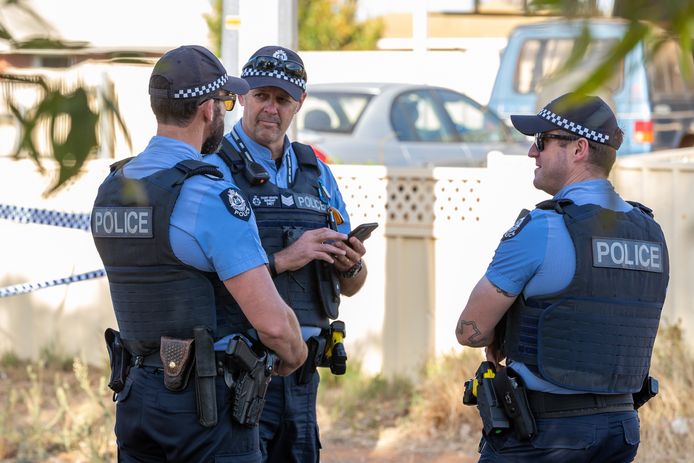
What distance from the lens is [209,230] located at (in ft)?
9.53

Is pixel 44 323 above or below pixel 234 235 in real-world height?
below

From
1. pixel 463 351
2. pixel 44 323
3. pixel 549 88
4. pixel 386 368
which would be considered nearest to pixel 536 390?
pixel 549 88

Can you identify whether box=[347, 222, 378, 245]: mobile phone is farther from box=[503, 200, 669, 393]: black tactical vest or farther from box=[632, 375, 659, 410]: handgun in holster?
Answer: box=[632, 375, 659, 410]: handgun in holster

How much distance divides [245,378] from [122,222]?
56cm

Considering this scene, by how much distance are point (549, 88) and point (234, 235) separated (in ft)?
6.40

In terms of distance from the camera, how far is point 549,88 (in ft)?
3.38

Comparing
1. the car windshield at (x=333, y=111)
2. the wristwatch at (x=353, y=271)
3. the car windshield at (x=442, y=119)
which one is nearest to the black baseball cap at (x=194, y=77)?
the wristwatch at (x=353, y=271)

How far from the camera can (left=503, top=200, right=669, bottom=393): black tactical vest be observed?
3.15m

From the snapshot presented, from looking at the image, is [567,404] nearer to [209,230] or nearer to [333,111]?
[209,230]

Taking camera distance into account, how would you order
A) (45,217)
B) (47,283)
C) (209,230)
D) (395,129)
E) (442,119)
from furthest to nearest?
(442,119) → (395,129) → (45,217) → (47,283) → (209,230)

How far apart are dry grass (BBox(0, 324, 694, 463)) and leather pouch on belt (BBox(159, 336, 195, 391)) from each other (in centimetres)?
240

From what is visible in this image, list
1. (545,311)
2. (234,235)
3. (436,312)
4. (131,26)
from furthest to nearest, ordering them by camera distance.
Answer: (436,312) < (545,311) < (234,235) < (131,26)

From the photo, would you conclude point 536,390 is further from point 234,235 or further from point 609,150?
point 234,235

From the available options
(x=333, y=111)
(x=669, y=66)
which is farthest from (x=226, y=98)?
(x=333, y=111)
